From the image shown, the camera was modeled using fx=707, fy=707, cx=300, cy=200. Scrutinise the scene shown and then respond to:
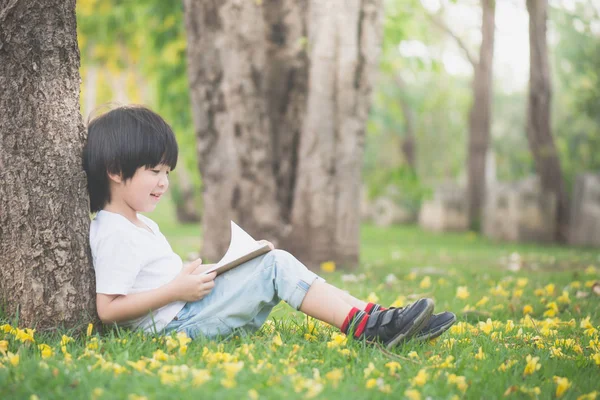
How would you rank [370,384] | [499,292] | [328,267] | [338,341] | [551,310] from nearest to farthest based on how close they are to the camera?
1. [370,384]
2. [338,341]
3. [551,310]
4. [499,292]
5. [328,267]

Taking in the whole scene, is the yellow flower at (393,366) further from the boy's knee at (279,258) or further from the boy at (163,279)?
the boy's knee at (279,258)

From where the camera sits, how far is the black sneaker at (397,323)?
3.28m

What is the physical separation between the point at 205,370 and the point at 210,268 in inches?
31.6

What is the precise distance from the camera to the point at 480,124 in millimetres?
16375

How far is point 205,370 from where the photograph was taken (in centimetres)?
270

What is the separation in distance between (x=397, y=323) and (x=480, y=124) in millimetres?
13785

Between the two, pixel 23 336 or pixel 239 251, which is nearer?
pixel 23 336

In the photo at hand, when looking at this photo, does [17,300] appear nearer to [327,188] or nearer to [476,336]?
[476,336]

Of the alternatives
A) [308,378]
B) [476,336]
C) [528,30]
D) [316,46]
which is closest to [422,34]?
[528,30]

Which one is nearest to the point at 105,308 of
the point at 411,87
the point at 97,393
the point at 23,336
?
the point at 23,336

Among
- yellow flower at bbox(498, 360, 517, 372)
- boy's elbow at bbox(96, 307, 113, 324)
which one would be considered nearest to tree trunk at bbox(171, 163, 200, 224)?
boy's elbow at bbox(96, 307, 113, 324)

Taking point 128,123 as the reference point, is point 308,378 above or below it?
below

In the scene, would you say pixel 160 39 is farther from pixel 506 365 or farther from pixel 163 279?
pixel 506 365

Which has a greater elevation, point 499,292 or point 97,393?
point 97,393
